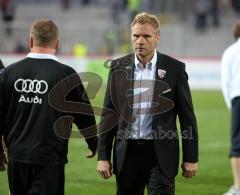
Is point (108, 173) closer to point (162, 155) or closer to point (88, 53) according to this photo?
point (162, 155)

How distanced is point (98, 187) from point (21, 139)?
3874 mm

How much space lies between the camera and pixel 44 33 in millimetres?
5723

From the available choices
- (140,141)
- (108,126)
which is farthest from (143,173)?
(108,126)

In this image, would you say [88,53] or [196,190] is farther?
[88,53]

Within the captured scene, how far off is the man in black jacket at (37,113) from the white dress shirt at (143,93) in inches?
20.0

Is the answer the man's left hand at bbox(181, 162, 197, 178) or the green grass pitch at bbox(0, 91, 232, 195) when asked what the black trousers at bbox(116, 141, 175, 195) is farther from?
the green grass pitch at bbox(0, 91, 232, 195)

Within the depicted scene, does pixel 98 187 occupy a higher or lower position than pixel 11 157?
lower

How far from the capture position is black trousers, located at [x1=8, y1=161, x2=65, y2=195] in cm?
580

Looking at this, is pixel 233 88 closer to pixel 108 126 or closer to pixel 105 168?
pixel 108 126

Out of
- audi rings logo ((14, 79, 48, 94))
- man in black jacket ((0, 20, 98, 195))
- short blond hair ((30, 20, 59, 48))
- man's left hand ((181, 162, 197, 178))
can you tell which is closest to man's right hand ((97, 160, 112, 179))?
man in black jacket ((0, 20, 98, 195))

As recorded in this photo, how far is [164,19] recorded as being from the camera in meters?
31.1

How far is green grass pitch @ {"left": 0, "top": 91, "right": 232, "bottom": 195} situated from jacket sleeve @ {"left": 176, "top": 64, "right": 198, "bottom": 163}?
322 centimetres

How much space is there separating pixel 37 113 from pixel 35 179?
1.77ft

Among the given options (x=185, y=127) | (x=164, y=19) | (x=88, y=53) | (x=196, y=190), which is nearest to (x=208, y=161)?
(x=196, y=190)
